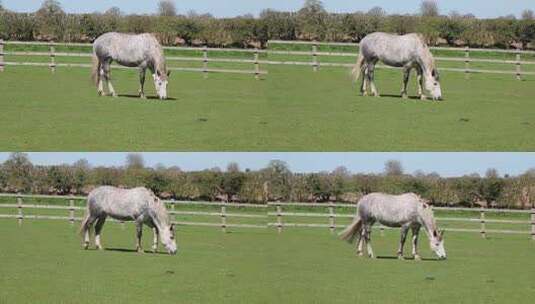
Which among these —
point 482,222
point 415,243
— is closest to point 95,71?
point 415,243

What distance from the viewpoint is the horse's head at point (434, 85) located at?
16.1m

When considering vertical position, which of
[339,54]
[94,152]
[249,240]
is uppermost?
[339,54]

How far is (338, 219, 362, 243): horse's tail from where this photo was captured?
16.4 m

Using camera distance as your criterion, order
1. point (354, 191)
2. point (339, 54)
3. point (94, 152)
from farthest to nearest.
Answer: point (354, 191)
point (339, 54)
point (94, 152)

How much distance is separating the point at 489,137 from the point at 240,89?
5.05m

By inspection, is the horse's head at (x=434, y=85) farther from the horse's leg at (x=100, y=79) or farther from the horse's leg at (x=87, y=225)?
the horse's leg at (x=87, y=225)

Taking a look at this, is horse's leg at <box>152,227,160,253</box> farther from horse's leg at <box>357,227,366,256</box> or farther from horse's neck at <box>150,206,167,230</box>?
horse's leg at <box>357,227,366,256</box>

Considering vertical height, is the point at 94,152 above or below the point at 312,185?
above

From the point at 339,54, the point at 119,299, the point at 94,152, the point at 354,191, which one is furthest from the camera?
the point at 354,191

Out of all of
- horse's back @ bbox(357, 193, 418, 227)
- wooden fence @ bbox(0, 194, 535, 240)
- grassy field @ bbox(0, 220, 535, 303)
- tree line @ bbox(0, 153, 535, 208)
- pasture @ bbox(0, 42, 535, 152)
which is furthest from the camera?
wooden fence @ bbox(0, 194, 535, 240)

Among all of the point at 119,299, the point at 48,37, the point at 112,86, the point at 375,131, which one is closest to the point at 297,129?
the point at 375,131

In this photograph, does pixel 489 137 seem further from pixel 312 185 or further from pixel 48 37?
pixel 48 37

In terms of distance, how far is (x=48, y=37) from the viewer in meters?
20.4

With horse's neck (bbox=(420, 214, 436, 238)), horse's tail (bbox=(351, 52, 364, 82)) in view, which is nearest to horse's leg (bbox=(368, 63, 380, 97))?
horse's tail (bbox=(351, 52, 364, 82))
